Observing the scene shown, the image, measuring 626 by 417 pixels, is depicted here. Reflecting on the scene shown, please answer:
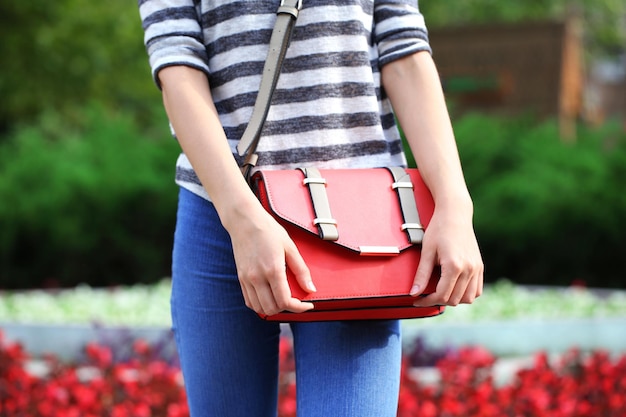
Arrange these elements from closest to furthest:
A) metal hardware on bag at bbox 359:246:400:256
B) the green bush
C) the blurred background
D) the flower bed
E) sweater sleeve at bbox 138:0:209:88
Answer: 1. metal hardware on bag at bbox 359:246:400:256
2. sweater sleeve at bbox 138:0:209:88
3. the flower bed
4. the blurred background
5. the green bush

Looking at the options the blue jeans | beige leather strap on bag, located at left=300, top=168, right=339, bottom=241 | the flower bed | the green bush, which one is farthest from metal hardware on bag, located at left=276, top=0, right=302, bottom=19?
the green bush

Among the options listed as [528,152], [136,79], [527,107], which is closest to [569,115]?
[527,107]

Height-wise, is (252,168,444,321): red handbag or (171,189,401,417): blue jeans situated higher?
(252,168,444,321): red handbag

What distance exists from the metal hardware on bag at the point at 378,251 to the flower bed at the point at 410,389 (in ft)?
6.61

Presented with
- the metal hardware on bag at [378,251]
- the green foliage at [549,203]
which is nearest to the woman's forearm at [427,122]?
the metal hardware on bag at [378,251]

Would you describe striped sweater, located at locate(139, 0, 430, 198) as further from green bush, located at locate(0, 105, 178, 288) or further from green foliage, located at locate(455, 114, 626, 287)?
green bush, located at locate(0, 105, 178, 288)

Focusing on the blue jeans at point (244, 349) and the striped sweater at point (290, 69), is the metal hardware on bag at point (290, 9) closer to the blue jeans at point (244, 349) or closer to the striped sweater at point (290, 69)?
the striped sweater at point (290, 69)

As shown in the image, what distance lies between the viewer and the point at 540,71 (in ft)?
32.6

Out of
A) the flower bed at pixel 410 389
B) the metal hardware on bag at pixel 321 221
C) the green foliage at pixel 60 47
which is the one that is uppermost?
the green foliage at pixel 60 47

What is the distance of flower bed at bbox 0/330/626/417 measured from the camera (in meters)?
3.56

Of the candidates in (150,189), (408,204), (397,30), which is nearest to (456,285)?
(408,204)

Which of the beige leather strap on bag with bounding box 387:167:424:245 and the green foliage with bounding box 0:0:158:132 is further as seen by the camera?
the green foliage with bounding box 0:0:158:132

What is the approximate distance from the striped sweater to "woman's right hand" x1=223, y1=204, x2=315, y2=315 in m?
0.22

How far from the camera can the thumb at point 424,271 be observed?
1521 millimetres
